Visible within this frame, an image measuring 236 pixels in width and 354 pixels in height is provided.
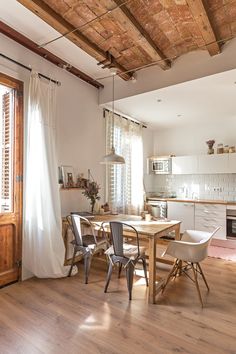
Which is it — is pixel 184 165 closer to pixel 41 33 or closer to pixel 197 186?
pixel 197 186

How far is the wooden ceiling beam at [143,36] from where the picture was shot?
2.38m

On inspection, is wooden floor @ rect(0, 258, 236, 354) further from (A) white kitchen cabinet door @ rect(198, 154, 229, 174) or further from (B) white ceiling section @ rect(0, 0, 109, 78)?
(B) white ceiling section @ rect(0, 0, 109, 78)

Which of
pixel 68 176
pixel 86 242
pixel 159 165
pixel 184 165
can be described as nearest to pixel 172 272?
pixel 86 242

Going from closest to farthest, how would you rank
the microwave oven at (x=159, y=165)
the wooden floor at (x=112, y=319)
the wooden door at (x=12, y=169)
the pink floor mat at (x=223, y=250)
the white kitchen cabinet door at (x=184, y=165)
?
the wooden floor at (x=112, y=319), the wooden door at (x=12, y=169), the pink floor mat at (x=223, y=250), the white kitchen cabinet door at (x=184, y=165), the microwave oven at (x=159, y=165)

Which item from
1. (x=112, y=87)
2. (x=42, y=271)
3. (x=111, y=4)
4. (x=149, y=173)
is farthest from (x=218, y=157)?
(x=42, y=271)

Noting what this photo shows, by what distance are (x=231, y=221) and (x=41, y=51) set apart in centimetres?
448

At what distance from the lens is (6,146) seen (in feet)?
9.25

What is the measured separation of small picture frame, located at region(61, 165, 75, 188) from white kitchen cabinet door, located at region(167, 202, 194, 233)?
103 inches

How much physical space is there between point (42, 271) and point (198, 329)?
1.92 metres

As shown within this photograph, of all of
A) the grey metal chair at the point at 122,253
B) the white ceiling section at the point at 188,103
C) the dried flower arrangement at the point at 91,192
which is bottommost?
the grey metal chair at the point at 122,253

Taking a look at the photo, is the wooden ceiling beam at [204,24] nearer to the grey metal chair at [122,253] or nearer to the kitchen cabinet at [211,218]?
the grey metal chair at [122,253]

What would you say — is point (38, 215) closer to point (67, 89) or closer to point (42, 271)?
point (42, 271)

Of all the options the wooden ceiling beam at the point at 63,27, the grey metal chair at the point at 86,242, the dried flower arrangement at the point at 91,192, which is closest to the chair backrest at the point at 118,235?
the grey metal chair at the point at 86,242

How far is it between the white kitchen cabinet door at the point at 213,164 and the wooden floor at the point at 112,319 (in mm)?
2624
